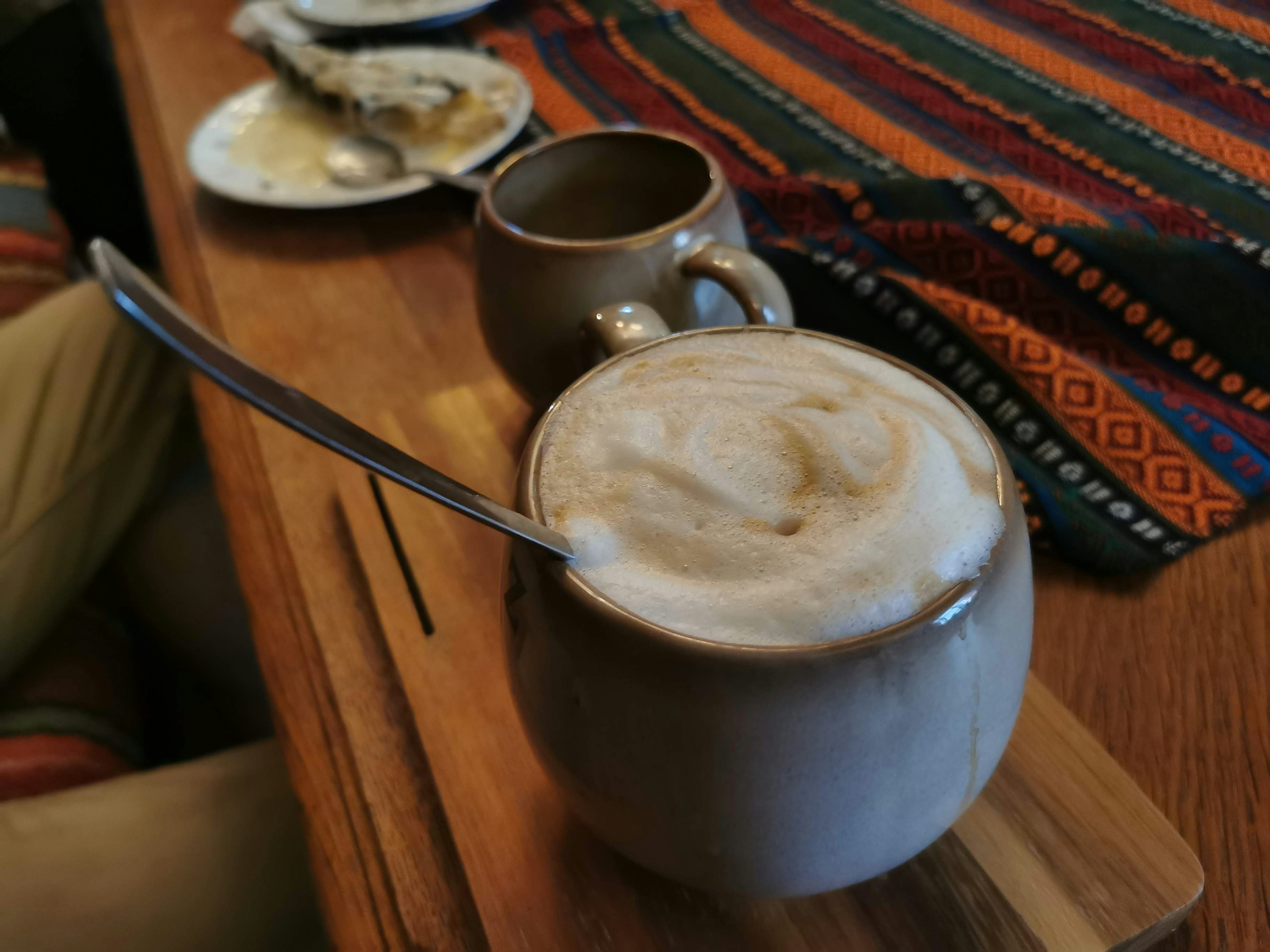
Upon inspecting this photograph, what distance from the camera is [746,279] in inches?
13.1

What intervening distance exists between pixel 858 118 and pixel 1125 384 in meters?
0.31

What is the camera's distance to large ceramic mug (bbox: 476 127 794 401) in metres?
0.34

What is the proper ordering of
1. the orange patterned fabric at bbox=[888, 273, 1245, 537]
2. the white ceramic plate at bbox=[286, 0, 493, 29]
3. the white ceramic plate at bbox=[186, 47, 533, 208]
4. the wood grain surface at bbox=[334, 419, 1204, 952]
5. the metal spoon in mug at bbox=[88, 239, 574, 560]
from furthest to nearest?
the white ceramic plate at bbox=[286, 0, 493, 29], the white ceramic plate at bbox=[186, 47, 533, 208], the orange patterned fabric at bbox=[888, 273, 1245, 537], the wood grain surface at bbox=[334, 419, 1204, 952], the metal spoon in mug at bbox=[88, 239, 574, 560]

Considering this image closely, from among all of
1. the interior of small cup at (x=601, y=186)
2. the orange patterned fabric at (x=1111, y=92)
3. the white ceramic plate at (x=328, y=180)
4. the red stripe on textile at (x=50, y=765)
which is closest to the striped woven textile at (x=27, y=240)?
the white ceramic plate at (x=328, y=180)

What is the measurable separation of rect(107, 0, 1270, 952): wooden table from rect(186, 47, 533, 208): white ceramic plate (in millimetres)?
34

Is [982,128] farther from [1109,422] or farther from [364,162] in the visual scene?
[364,162]

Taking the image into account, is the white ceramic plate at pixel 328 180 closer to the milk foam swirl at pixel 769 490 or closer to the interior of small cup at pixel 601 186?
the interior of small cup at pixel 601 186

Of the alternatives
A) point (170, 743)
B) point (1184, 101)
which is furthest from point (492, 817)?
point (1184, 101)

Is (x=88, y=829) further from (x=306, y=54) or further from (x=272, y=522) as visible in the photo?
(x=306, y=54)

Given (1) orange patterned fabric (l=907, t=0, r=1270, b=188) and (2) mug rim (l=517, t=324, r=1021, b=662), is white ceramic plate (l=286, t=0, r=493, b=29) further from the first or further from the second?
(2) mug rim (l=517, t=324, r=1021, b=662)

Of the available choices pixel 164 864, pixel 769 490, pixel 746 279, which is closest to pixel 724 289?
pixel 746 279

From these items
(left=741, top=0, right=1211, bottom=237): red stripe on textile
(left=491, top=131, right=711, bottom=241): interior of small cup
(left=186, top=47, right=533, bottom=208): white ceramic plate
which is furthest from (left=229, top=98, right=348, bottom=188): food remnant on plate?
(left=741, top=0, right=1211, bottom=237): red stripe on textile

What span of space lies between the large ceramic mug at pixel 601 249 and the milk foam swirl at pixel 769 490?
0.26 feet

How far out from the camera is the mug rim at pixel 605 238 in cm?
34
